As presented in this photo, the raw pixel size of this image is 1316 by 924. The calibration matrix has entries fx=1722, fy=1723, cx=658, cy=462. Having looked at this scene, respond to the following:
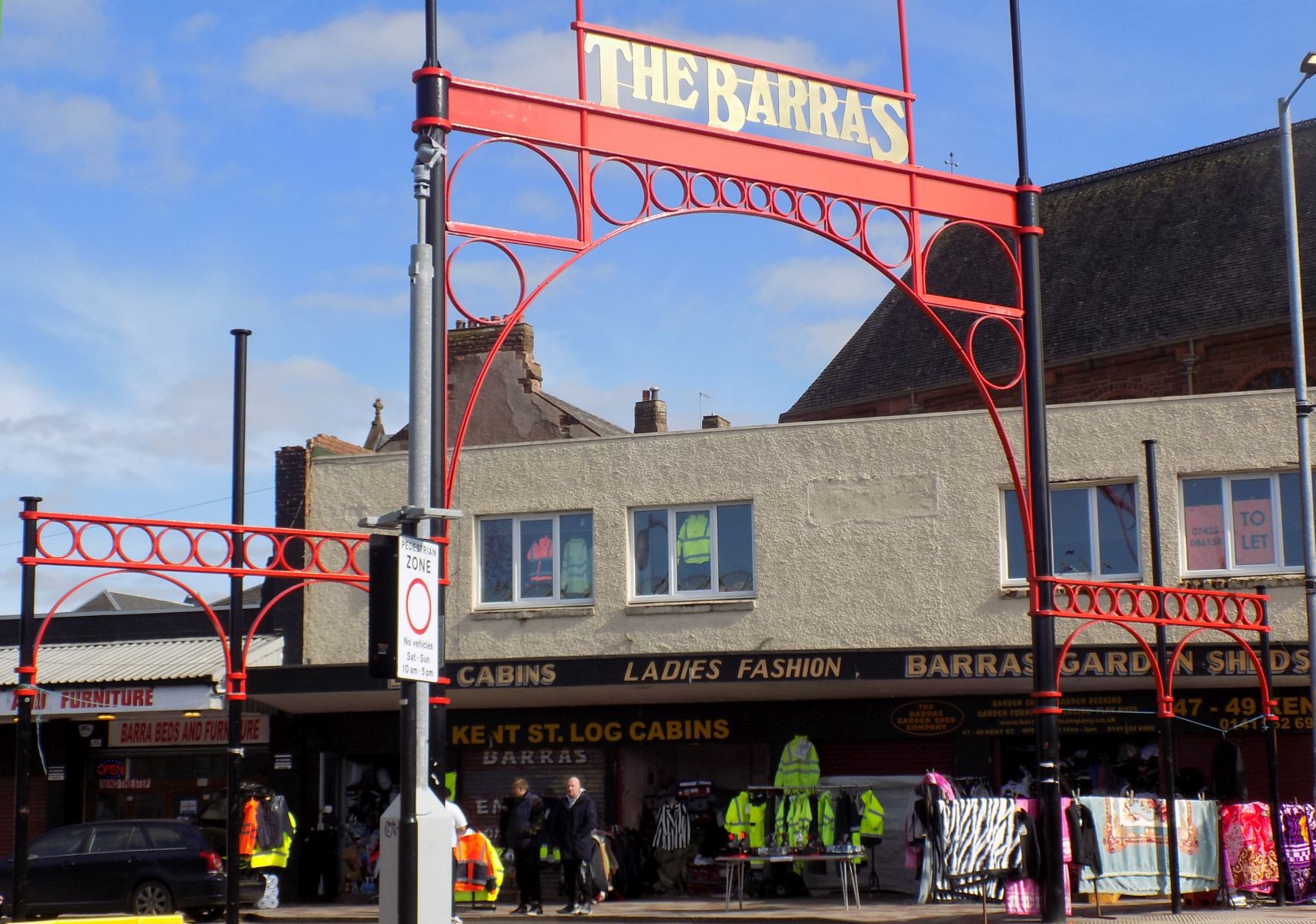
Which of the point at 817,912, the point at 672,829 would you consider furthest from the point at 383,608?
the point at 672,829

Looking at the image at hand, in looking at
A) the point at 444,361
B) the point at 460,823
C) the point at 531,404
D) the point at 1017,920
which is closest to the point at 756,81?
the point at 444,361

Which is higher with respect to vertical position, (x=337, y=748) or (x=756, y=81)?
(x=756, y=81)

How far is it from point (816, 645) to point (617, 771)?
3.59m

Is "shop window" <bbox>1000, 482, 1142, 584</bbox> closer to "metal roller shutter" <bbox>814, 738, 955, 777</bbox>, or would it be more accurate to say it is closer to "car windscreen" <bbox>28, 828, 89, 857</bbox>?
"metal roller shutter" <bbox>814, 738, 955, 777</bbox>

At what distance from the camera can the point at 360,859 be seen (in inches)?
1011

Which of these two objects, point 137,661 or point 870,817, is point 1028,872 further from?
point 137,661

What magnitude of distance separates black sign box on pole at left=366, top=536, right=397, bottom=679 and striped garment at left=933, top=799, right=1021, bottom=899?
8.55 meters

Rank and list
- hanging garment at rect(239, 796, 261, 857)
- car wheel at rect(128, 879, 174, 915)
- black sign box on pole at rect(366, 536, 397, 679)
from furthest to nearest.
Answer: hanging garment at rect(239, 796, 261, 857)
car wheel at rect(128, 879, 174, 915)
black sign box on pole at rect(366, 536, 397, 679)

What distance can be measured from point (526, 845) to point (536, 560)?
17.4ft

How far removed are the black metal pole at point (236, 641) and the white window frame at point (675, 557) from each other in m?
7.23

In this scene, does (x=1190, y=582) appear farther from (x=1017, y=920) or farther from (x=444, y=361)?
(x=444, y=361)

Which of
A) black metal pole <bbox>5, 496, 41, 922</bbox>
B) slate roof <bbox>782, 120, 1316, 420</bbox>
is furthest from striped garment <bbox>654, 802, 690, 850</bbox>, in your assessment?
slate roof <bbox>782, 120, 1316, 420</bbox>

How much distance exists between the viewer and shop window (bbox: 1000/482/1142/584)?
75.6 feet

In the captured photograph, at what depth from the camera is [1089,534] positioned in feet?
76.1
